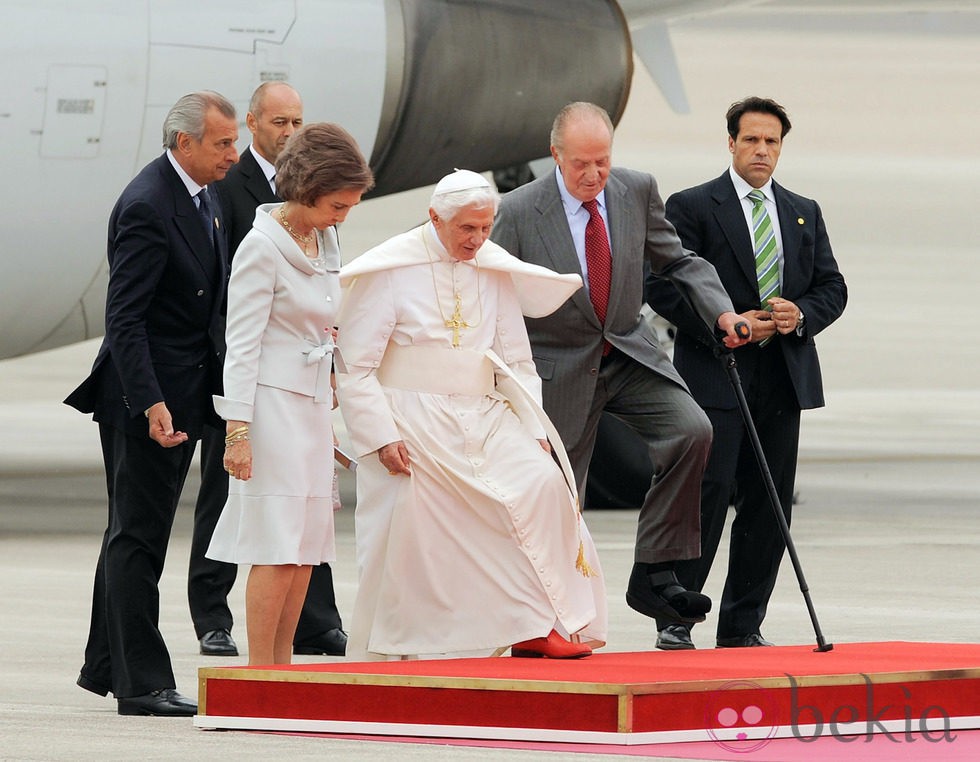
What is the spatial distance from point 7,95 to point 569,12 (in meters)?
3.54

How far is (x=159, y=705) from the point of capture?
6.48m

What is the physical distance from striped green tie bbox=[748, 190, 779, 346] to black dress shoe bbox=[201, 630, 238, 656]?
7.25ft

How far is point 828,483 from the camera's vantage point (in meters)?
14.6

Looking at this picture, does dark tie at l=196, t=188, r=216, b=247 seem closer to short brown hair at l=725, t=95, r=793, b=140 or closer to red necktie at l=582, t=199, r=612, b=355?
red necktie at l=582, t=199, r=612, b=355

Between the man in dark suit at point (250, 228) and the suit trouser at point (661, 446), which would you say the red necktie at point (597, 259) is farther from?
the man in dark suit at point (250, 228)

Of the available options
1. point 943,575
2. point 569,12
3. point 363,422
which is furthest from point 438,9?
point 363,422

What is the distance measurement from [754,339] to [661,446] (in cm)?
61

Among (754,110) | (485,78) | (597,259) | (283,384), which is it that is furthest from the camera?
(485,78)

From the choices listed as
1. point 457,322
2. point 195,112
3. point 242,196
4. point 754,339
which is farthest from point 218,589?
point 195,112

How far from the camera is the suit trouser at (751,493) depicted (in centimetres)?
817

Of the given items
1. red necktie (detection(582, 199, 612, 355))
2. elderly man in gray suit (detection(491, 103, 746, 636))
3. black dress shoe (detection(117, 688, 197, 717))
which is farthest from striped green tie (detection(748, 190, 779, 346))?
black dress shoe (detection(117, 688, 197, 717))

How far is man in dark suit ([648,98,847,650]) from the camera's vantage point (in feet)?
26.8

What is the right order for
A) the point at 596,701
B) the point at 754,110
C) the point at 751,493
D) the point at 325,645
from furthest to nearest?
the point at 751,493
the point at 754,110
the point at 325,645
the point at 596,701

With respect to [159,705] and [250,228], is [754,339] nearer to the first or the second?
[250,228]
